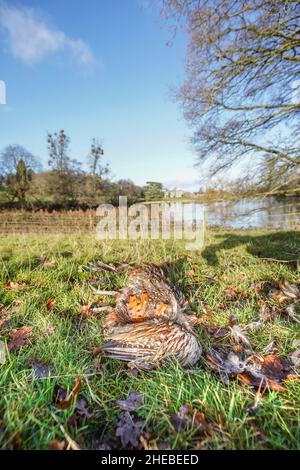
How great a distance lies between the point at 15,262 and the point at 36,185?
23253 mm

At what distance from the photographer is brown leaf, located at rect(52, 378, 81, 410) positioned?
1051 mm

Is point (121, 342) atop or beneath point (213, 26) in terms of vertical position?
beneath

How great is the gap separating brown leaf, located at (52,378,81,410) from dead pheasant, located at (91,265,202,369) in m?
0.34

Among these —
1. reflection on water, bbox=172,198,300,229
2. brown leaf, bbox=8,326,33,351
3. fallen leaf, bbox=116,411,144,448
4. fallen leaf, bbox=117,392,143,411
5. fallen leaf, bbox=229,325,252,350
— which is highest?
reflection on water, bbox=172,198,300,229

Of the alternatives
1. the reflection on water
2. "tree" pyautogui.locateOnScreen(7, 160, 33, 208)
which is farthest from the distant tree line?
the reflection on water

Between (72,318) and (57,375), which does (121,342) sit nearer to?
(57,375)

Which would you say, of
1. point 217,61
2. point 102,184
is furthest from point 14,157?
point 217,61

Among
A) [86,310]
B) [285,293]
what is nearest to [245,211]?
[285,293]

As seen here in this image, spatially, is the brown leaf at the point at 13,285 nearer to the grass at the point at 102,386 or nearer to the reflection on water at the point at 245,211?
the grass at the point at 102,386

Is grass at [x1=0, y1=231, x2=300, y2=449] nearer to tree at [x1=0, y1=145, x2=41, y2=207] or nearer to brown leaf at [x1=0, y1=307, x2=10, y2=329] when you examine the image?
brown leaf at [x1=0, y1=307, x2=10, y2=329]

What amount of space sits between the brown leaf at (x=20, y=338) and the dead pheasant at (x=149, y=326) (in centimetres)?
57

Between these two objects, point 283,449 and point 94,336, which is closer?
point 283,449

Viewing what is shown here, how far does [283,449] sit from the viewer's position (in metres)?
0.92

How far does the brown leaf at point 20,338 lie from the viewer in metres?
1.59
